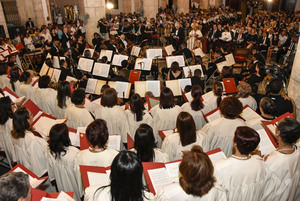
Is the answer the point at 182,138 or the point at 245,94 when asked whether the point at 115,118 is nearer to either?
the point at 182,138

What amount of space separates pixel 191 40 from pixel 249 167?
11.1 meters

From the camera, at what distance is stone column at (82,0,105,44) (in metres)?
12.8

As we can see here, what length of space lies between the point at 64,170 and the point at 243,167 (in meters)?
2.42

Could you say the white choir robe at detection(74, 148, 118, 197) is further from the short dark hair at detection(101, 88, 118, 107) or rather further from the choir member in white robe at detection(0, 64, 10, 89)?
the choir member in white robe at detection(0, 64, 10, 89)

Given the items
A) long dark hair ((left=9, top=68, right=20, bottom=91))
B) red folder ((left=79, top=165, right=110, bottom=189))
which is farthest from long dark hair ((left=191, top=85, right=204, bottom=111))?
long dark hair ((left=9, top=68, right=20, bottom=91))

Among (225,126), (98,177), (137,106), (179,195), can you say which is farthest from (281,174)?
(137,106)

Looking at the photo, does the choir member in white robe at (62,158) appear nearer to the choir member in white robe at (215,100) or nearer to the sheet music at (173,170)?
the sheet music at (173,170)

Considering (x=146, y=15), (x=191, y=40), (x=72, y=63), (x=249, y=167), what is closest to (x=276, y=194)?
(x=249, y=167)

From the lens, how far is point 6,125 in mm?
4223

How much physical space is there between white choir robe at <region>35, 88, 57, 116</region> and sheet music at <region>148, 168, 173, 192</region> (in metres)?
3.98

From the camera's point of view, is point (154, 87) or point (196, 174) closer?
point (196, 174)

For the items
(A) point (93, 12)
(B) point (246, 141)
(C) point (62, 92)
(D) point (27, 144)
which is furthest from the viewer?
(A) point (93, 12)

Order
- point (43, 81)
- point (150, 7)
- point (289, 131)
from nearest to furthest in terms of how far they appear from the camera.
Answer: point (289, 131) < point (43, 81) < point (150, 7)

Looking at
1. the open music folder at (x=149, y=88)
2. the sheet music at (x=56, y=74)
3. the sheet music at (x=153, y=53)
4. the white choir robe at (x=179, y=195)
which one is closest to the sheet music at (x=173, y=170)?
the white choir robe at (x=179, y=195)
